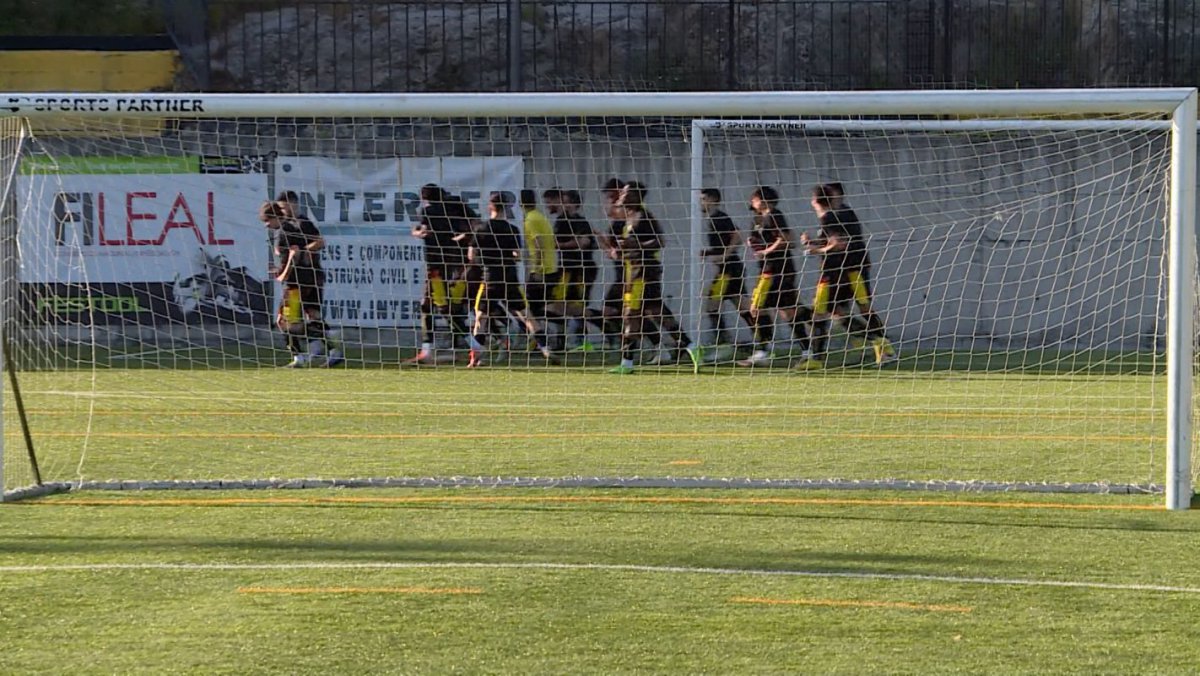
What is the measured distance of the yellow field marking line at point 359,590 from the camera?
16.0 feet

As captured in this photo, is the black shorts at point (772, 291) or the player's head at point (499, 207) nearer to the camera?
the black shorts at point (772, 291)

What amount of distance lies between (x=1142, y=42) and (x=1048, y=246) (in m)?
5.15

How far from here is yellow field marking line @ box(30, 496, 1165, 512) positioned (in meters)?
6.57

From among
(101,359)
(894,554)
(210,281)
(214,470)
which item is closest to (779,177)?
(210,281)

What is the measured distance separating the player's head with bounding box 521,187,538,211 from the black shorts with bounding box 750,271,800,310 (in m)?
2.42

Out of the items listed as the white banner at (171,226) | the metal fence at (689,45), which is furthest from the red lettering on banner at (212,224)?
the metal fence at (689,45)

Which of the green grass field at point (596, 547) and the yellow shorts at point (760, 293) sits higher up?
the yellow shorts at point (760, 293)

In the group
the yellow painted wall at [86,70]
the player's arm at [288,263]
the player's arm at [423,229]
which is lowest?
the player's arm at [288,263]

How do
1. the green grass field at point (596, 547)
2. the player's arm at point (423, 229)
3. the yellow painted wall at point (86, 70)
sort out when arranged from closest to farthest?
the green grass field at point (596, 547) < the player's arm at point (423, 229) < the yellow painted wall at point (86, 70)

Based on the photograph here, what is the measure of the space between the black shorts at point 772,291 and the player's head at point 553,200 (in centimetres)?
202

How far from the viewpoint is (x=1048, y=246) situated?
51.1ft

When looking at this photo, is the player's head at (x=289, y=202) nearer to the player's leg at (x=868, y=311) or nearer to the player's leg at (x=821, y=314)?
the player's leg at (x=821, y=314)

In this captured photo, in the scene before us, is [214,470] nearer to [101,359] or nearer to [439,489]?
[439,489]

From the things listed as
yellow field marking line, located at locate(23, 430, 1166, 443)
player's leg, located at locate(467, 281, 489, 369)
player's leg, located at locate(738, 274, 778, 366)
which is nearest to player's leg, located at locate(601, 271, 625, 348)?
player's leg, located at locate(467, 281, 489, 369)
